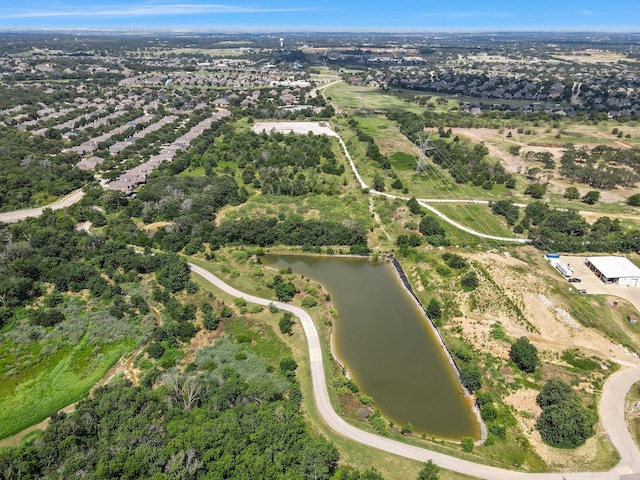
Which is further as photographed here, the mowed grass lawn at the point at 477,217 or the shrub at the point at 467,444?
the mowed grass lawn at the point at 477,217

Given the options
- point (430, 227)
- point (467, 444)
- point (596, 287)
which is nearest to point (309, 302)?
point (467, 444)

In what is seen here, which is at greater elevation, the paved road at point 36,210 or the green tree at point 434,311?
the paved road at point 36,210

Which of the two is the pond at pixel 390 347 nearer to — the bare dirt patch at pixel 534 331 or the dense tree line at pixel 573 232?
the bare dirt patch at pixel 534 331

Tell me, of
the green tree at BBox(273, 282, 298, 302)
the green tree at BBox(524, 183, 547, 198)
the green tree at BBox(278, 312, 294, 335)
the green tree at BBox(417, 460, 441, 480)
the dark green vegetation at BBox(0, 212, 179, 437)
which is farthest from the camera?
the green tree at BBox(524, 183, 547, 198)

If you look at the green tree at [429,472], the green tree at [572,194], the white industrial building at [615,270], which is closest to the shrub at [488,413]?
the green tree at [429,472]

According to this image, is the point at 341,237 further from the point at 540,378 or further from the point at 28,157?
the point at 28,157

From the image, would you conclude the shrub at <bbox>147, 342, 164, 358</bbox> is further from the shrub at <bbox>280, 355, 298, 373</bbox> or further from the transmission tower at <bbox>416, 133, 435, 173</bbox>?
the transmission tower at <bbox>416, 133, 435, 173</bbox>

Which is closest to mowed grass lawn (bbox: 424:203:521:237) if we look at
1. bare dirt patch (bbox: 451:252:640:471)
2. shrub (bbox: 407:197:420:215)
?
shrub (bbox: 407:197:420:215)
